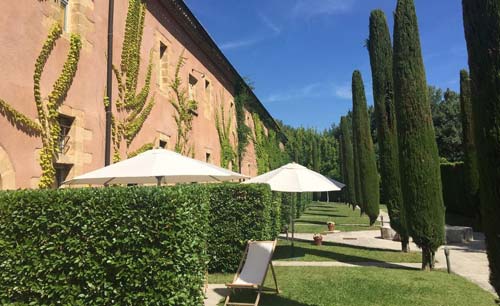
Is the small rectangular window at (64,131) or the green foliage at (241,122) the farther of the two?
the green foliage at (241,122)

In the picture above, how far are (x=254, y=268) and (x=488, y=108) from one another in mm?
4151

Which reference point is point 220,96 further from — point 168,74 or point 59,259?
point 59,259

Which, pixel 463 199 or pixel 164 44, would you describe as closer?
pixel 164 44

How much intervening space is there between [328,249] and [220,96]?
790 centimetres

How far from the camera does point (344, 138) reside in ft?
101

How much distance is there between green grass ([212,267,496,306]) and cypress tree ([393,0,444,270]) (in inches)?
38.2

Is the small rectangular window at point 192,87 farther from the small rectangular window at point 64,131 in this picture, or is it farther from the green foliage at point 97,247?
the green foliage at point 97,247

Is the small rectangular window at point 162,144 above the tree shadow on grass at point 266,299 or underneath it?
above

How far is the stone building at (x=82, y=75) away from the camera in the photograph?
568 centimetres

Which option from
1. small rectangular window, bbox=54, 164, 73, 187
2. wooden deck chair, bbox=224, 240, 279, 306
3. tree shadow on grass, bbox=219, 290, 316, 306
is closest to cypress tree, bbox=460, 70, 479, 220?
wooden deck chair, bbox=224, 240, 279, 306

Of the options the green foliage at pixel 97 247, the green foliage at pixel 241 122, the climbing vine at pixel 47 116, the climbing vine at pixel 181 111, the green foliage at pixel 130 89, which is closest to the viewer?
the green foliage at pixel 97 247

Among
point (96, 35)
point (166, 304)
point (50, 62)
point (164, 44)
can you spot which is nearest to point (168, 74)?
point (164, 44)

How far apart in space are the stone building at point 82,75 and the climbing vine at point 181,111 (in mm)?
175

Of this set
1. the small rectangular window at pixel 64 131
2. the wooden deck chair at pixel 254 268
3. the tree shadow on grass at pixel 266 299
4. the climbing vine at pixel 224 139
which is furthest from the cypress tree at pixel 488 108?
the climbing vine at pixel 224 139
